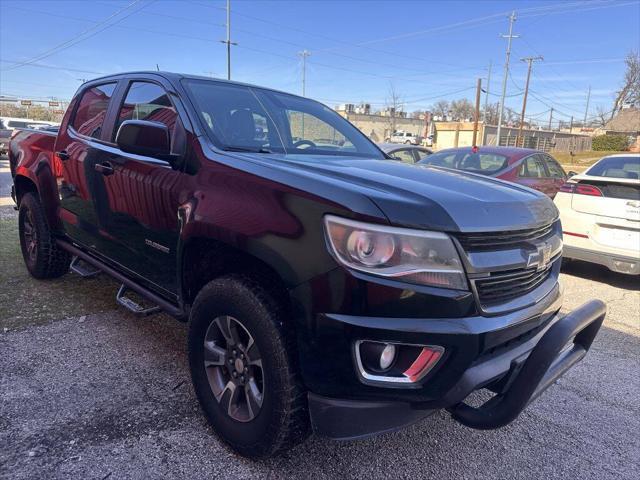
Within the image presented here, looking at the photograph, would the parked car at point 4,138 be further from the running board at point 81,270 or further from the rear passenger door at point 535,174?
the rear passenger door at point 535,174

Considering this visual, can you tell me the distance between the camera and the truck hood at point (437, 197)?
71.1 inches

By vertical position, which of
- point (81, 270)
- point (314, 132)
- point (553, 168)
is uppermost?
point (314, 132)

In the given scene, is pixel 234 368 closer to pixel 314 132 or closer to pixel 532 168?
pixel 314 132

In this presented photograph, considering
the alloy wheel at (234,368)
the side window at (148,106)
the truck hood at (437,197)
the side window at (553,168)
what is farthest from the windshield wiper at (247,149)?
the side window at (553,168)

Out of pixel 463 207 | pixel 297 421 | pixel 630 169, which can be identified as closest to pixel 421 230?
pixel 463 207

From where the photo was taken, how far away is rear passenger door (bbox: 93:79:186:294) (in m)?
2.60

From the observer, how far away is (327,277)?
178 cm

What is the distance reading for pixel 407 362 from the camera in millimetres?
1798

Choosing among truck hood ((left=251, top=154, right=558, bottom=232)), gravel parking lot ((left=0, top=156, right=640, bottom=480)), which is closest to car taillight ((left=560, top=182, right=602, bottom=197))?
gravel parking lot ((left=0, top=156, right=640, bottom=480))

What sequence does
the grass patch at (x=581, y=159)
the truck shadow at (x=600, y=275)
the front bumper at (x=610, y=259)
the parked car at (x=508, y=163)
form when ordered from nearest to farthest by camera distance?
the front bumper at (x=610, y=259) → the truck shadow at (x=600, y=275) → the parked car at (x=508, y=163) → the grass patch at (x=581, y=159)

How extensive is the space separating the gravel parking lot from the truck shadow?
2415mm

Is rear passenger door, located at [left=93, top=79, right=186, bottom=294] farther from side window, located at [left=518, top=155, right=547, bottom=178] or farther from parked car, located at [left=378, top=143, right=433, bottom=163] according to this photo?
parked car, located at [left=378, top=143, right=433, bottom=163]

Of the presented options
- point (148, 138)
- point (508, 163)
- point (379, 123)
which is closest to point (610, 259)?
point (508, 163)

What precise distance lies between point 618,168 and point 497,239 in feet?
15.7
